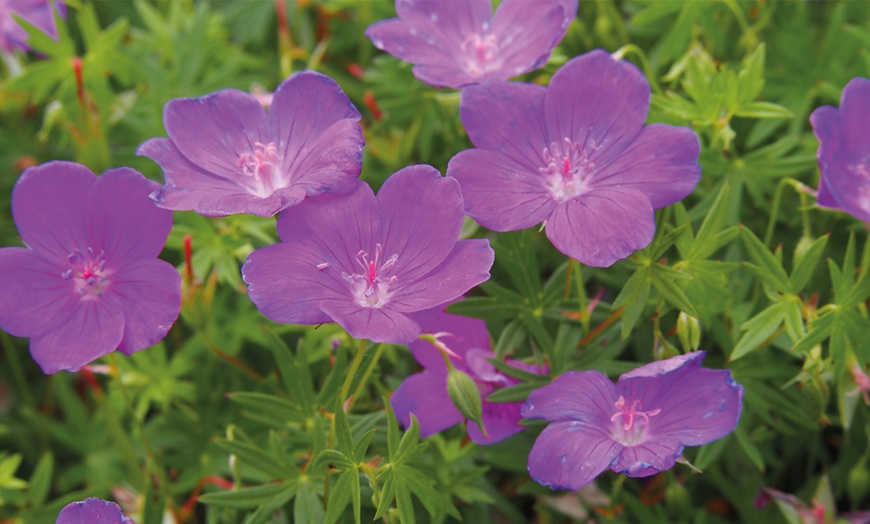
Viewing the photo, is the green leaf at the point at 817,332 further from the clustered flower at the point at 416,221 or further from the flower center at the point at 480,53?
the flower center at the point at 480,53

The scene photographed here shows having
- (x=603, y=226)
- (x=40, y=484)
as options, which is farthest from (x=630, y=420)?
(x=40, y=484)

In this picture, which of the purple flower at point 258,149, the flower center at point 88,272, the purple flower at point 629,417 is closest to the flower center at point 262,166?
the purple flower at point 258,149

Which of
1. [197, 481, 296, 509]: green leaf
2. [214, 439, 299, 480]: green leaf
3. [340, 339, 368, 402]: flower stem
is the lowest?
[197, 481, 296, 509]: green leaf

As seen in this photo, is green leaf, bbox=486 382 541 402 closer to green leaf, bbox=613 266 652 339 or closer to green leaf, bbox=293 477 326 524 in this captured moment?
green leaf, bbox=613 266 652 339

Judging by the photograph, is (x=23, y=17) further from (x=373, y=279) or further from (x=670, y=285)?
(x=670, y=285)

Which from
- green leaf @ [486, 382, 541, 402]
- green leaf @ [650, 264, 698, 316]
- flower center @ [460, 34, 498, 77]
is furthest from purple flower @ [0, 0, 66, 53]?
green leaf @ [650, 264, 698, 316]

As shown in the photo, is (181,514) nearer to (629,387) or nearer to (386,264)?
(386,264)
